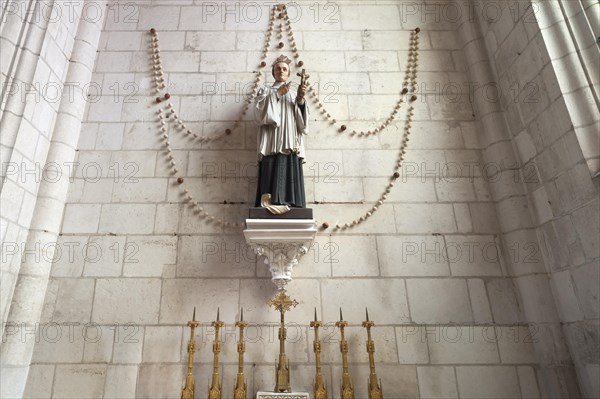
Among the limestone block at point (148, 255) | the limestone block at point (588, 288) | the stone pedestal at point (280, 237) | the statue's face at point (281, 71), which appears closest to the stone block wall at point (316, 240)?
the limestone block at point (148, 255)

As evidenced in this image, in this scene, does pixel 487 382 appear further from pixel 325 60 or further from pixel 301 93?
pixel 325 60

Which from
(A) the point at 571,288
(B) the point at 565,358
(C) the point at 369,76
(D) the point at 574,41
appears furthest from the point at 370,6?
(B) the point at 565,358

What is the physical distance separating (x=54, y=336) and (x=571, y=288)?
4.08 m

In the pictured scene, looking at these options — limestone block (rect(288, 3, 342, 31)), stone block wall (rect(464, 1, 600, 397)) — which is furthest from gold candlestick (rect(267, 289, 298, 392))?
limestone block (rect(288, 3, 342, 31))

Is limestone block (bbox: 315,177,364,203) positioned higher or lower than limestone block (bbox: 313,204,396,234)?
higher

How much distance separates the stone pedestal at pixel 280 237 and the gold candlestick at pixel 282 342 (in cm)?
13

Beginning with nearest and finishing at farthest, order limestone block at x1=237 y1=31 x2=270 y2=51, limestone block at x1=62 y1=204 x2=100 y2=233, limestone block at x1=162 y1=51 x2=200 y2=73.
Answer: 1. limestone block at x1=62 y1=204 x2=100 y2=233
2. limestone block at x1=162 y1=51 x2=200 y2=73
3. limestone block at x1=237 y1=31 x2=270 y2=51

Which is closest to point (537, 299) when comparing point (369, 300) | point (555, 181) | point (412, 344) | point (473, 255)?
point (473, 255)

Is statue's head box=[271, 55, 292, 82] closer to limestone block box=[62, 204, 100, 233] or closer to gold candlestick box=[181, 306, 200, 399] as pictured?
limestone block box=[62, 204, 100, 233]

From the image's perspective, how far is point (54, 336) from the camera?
3180 millimetres

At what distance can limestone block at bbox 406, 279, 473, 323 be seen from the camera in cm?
329

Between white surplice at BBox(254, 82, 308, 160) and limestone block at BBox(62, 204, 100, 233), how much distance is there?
1.61 metres

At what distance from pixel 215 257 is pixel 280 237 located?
0.70 metres

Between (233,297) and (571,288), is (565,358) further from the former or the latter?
(233,297)
